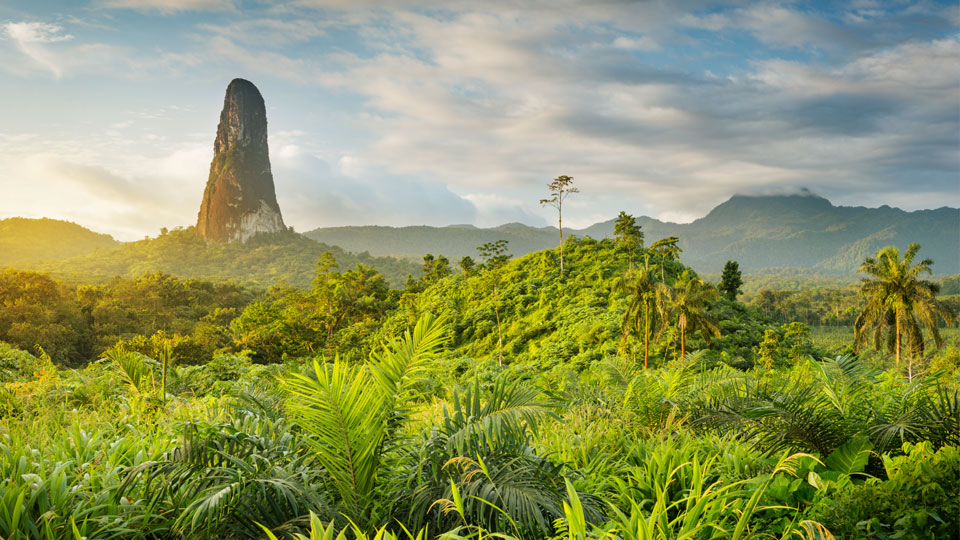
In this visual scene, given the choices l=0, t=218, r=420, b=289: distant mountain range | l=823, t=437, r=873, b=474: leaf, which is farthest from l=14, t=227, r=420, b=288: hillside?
l=823, t=437, r=873, b=474: leaf

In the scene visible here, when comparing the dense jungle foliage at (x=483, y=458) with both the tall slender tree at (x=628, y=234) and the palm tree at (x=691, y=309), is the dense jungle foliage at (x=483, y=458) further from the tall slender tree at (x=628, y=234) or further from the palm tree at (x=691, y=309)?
the tall slender tree at (x=628, y=234)

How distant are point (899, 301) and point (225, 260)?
119 meters

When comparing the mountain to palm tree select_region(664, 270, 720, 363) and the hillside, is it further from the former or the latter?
palm tree select_region(664, 270, 720, 363)

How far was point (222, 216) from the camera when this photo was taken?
126000mm

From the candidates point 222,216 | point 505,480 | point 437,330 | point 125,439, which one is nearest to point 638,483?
point 505,480

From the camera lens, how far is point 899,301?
70.3 feet

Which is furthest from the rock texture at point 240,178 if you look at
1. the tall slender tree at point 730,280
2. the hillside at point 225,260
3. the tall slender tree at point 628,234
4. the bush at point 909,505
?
the bush at point 909,505

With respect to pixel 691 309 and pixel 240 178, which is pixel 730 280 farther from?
pixel 240 178

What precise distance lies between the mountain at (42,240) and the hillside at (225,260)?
9403mm

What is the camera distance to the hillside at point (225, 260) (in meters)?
93.4

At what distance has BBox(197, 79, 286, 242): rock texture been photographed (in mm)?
126938

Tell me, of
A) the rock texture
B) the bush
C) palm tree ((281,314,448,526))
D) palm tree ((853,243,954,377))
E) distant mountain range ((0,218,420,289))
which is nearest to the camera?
the bush

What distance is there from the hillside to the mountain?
30.8 ft

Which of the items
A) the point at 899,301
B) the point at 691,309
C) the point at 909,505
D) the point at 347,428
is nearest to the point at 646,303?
the point at 691,309
